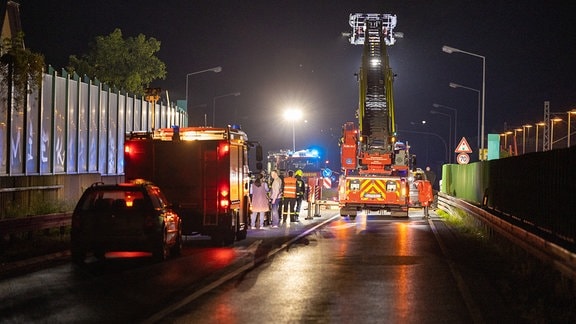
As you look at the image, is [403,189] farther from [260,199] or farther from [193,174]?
[193,174]

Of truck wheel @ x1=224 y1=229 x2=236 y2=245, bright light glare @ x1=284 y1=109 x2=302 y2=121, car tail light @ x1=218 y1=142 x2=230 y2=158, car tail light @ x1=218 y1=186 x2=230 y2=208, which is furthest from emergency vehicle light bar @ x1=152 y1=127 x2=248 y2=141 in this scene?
bright light glare @ x1=284 y1=109 x2=302 y2=121

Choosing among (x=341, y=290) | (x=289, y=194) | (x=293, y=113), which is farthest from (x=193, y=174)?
(x=293, y=113)

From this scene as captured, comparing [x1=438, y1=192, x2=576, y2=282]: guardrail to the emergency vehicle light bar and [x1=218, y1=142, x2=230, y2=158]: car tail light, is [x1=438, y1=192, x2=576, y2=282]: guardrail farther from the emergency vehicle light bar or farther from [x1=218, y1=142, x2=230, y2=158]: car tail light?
the emergency vehicle light bar

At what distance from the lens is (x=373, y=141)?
1235 inches

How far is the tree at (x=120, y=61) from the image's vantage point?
4662 centimetres

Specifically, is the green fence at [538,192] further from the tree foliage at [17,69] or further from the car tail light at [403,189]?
the tree foliage at [17,69]

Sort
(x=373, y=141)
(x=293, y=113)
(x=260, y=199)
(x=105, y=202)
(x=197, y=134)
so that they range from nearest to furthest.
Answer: (x=105, y=202) → (x=197, y=134) → (x=260, y=199) → (x=373, y=141) → (x=293, y=113)

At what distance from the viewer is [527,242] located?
15.0 metres

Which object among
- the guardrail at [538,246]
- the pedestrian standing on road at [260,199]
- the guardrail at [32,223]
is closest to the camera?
the guardrail at [538,246]

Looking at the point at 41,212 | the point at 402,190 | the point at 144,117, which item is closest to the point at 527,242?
the point at 41,212

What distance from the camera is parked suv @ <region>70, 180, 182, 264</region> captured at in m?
16.0

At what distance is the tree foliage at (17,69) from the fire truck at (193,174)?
14.5ft

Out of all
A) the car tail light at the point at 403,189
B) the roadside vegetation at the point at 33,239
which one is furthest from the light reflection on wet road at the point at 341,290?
the car tail light at the point at 403,189

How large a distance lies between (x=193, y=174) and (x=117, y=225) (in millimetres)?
4694
